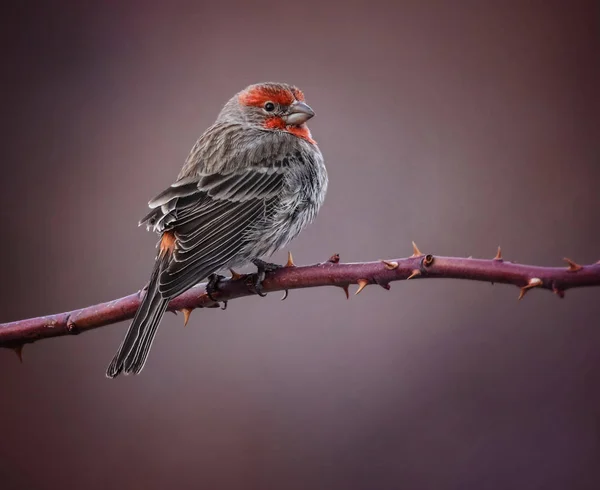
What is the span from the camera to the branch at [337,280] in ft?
7.06

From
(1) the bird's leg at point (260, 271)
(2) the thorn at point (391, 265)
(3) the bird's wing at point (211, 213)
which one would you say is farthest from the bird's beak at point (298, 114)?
(2) the thorn at point (391, 265)

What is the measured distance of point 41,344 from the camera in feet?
18.0

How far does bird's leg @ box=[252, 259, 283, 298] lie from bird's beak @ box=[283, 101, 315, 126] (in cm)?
119

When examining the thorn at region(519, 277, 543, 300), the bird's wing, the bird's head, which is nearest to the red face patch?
the bird's head

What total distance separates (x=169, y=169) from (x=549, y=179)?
3184 millimetres

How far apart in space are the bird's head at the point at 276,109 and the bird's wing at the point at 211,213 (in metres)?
0.55

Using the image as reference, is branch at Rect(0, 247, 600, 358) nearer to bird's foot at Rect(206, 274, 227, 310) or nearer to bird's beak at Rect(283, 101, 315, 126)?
bird's foot at Rect(206, 274, 227, 310)

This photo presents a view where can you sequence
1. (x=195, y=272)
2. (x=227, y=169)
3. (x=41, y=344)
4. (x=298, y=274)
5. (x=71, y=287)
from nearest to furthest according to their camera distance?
(x=298, y=274)
(x=195, y=272)
(x=227, y=169)
(x=41, y=344)
(x=71, y=287)

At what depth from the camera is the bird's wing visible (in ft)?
12.1

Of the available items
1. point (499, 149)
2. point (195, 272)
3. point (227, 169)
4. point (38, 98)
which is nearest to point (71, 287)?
point (38, 98)

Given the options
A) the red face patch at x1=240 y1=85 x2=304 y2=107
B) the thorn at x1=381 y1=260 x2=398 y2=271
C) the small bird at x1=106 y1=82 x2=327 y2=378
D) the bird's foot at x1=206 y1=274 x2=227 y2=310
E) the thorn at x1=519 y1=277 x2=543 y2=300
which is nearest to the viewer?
the thorn at x1=519 y1=277 x2=543 y2=300

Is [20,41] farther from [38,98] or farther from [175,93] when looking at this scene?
[175,93]

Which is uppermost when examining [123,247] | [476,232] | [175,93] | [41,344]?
[175,93]

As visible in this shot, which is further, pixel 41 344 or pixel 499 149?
pixel 499 149
